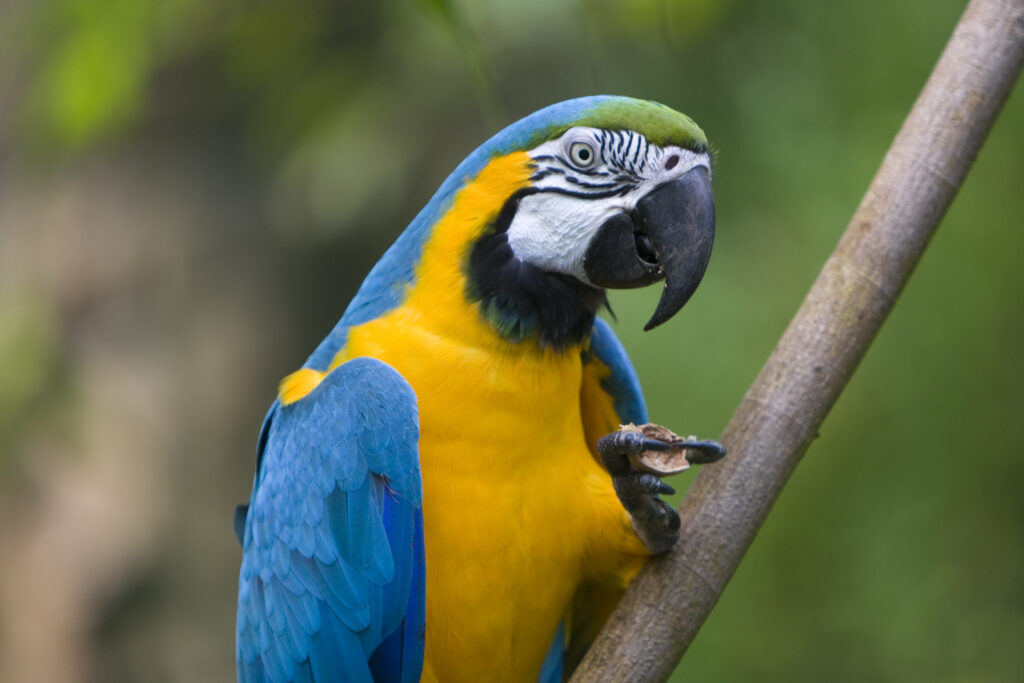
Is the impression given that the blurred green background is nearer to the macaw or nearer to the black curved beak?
the macaw

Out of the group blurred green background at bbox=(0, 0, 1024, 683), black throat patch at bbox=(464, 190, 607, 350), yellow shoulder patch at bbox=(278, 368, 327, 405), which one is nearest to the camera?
black throat patch at bbox=(464, 190, 607, 350)

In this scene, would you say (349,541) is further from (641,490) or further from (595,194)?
(595,194)

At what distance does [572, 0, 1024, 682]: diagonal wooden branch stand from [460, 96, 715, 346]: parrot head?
0.90 feet

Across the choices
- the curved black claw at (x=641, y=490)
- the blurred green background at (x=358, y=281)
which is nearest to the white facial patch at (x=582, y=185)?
the curved black claw at (x=641, y=490)

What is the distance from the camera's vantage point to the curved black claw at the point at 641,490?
1575mm

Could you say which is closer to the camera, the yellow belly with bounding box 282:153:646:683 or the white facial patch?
the white facial patch

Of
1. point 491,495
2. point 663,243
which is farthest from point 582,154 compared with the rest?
point 491,495

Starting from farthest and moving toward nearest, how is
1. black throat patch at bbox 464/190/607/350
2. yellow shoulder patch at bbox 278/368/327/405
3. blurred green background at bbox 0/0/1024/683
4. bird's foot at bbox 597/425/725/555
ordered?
blurred green background at bbox 0/0/1024/683 → yellow shoulder patch at bbox 278/368/327/405 → black throat patch at bbox 464/190/607/350 → bird's foot at bbox 597/425/725/555

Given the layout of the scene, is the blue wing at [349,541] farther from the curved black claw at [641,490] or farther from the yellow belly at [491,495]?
the curved black claw at [641,490]

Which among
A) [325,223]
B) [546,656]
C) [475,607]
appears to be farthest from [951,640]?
[325,223]

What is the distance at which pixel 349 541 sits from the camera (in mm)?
1646

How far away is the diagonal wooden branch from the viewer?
1647 millimetres

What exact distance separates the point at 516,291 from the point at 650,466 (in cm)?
39

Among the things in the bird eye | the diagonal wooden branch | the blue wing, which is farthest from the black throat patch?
the diagonal wooden branch
